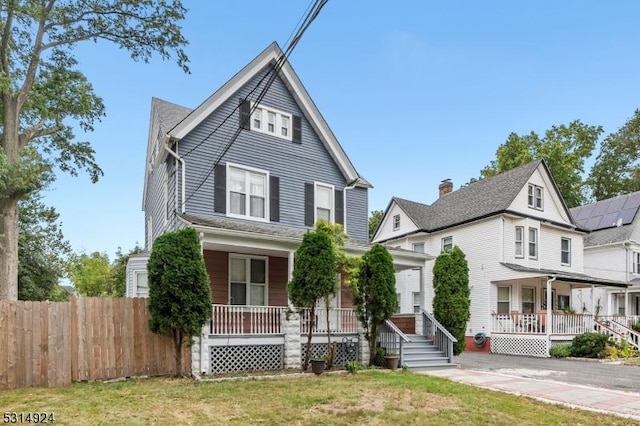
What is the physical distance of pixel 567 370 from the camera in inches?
562

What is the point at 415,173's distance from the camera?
28.5m

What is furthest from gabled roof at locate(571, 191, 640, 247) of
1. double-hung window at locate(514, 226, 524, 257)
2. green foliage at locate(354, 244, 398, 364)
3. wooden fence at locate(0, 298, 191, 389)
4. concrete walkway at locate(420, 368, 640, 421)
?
wooden fence at locate(0, 298, 191, 389)

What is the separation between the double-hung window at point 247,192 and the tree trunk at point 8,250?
6.51 metres

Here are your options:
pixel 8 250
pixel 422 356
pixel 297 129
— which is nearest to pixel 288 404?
pixel 422 356

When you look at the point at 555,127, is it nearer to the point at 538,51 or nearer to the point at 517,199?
the point at 517,199

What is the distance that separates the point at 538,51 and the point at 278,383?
15442 mm

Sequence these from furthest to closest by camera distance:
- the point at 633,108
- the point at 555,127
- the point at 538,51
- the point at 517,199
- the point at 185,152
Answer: the point at 555,127 → the point at 633,108 → the point at 517,199 → the point at 538,51 → the point at 185,152

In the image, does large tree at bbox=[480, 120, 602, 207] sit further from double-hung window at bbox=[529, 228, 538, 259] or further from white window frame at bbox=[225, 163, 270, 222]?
white window frame at bbox=[225, 163, 270, 222]

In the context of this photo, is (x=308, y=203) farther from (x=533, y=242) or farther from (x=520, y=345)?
(x=533, y=242)

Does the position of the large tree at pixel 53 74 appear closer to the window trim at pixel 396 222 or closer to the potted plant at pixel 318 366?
the potted plant at pixel 318 366

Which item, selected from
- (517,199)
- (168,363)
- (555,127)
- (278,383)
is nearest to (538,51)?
(517,199)

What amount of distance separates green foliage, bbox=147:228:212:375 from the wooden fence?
0.48m

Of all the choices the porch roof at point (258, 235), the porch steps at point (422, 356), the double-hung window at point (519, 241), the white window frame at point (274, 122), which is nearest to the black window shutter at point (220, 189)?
the porch roof at point (258, 235)

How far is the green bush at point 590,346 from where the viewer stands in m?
17.9
